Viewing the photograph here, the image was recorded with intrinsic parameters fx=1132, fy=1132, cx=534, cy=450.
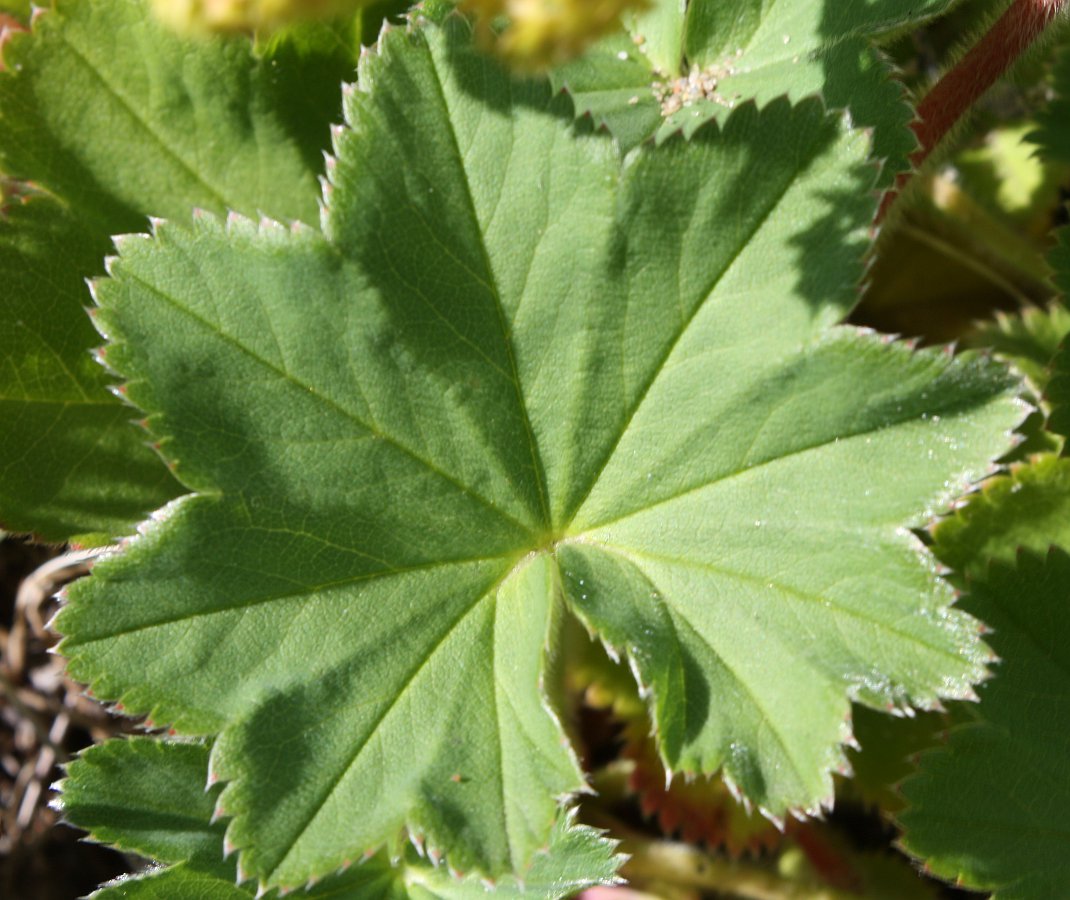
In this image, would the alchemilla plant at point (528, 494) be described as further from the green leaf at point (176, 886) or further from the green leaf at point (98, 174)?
the green leaf at point (98, 174)

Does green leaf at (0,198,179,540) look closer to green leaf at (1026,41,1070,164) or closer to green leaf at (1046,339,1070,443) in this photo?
green leaf at (1046,339,1070,443)

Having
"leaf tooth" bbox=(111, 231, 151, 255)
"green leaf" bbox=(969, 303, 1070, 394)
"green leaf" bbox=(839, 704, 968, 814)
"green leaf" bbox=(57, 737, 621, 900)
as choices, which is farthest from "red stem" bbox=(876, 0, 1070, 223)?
"green leaf" bbox=(57, 737, 621, 900)

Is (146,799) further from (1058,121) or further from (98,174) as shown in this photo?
(1058,121)

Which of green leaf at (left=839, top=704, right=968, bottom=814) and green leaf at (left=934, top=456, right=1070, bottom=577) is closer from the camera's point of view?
green leaf at (left=934, top=456, right=1070, bottom=577)

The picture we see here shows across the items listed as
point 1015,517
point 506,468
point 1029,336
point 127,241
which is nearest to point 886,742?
point 1015,517

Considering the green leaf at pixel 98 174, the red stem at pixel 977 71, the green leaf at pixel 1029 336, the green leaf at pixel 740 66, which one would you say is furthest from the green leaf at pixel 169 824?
the green leaf at pixel 1029 336

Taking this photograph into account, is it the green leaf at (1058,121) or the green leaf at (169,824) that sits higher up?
the green leaf at (1058,121)

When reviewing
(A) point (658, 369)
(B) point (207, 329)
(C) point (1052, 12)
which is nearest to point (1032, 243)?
(C) point (1052, 12)
